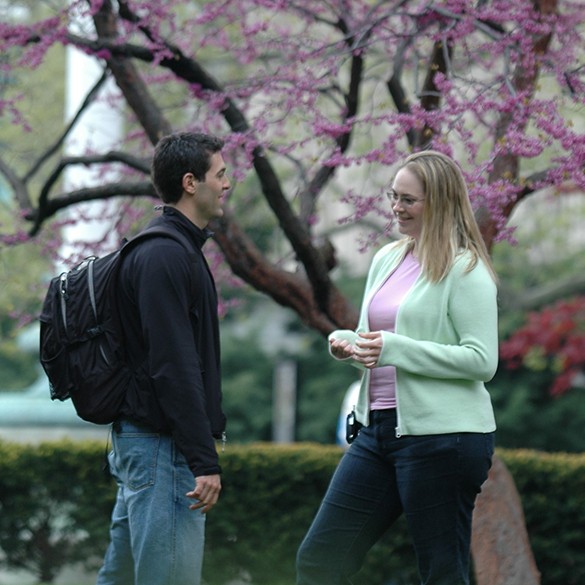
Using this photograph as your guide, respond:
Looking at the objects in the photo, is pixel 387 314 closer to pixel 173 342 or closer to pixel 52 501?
pixel 173 342

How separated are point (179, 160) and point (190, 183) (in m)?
0.08

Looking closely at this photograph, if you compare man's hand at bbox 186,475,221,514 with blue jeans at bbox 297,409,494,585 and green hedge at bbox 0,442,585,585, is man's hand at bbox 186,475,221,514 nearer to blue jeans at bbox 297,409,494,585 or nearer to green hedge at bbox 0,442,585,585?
blue jeans at bbox 297,409,494,585

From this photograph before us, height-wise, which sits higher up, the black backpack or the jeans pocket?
the black backpack

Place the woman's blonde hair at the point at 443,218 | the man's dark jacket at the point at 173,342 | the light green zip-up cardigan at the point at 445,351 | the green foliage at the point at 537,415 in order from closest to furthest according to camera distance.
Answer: the man's dark jacket at the point at 173,342
the light green zip-up cardigan at the point at 445,351
the woman's blonde hair at the point at 443,218
the green foliage at the point at 537,415

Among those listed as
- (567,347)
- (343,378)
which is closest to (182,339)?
(567,347)

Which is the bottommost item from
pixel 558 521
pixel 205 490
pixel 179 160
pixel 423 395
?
pixel 558 521

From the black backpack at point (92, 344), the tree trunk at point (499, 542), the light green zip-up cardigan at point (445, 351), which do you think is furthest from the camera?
the tree trunk at point (499, 542)

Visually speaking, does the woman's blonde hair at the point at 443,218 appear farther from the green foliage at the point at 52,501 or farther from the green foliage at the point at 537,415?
the green foliage at the point at 537,415

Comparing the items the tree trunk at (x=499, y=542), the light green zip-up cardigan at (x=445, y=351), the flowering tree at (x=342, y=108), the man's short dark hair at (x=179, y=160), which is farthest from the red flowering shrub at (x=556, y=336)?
the man's short dark hair at (x=179, y=160)

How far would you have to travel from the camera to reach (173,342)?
358 cm

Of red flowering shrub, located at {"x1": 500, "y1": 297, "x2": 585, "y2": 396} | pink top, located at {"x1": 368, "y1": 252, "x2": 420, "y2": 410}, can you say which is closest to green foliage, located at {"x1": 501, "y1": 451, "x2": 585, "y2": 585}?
pink top, located at {"x1": 368, "y1": 252, "x2": 420, "y2": 410}

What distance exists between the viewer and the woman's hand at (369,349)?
3781 millimetres

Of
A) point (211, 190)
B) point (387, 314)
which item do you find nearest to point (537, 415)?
point (387, 314)

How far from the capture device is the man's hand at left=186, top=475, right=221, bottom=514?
3.59m
